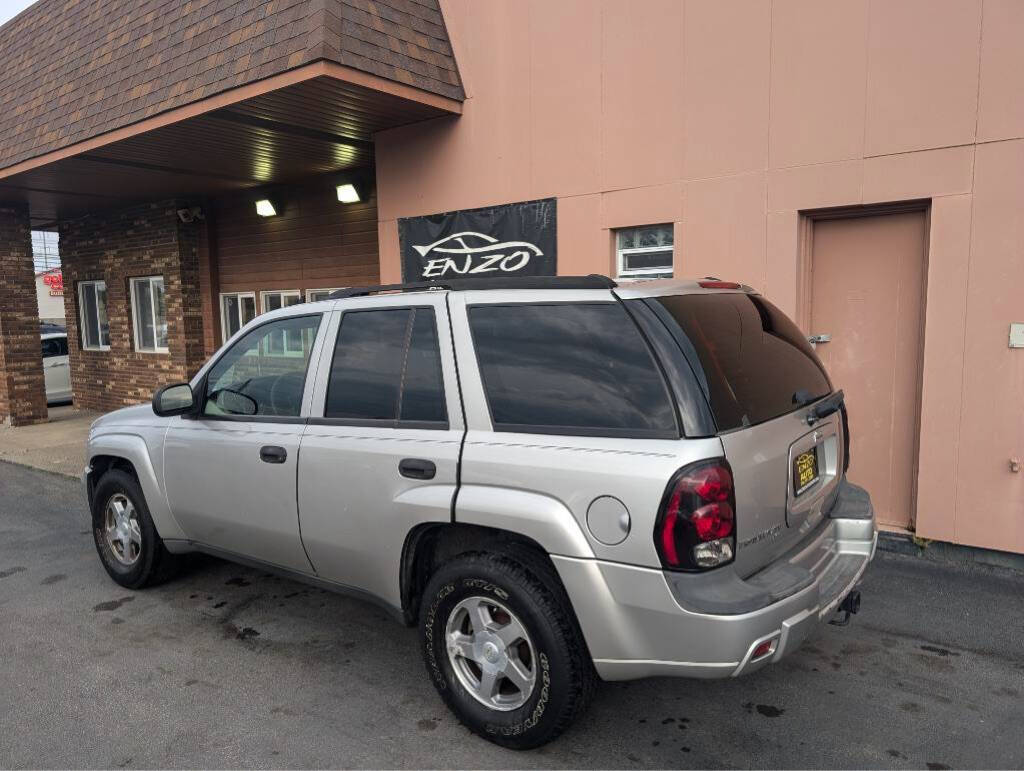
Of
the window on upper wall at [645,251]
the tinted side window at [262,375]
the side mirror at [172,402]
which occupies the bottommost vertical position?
the side mirror at [172,402]

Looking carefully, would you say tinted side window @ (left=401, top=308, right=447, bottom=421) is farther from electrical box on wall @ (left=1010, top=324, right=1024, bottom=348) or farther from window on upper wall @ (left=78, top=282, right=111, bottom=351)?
window on upper wall @ (left=78, top=282, right=111, bottom=351)

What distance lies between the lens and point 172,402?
4344 mm

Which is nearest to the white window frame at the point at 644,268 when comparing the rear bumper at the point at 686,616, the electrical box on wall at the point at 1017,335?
the electrical box on wall at the point at 1017,335

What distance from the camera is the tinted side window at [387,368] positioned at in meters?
3.38

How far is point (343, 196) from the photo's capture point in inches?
380

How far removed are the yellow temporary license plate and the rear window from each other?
214mm

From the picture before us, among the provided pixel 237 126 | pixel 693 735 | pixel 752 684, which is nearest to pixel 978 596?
pixel 752 684

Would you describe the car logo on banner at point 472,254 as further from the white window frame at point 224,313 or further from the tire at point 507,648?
the white window frame at point 224,313

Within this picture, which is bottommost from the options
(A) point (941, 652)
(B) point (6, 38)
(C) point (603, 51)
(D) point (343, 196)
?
(A) point (941, 652)

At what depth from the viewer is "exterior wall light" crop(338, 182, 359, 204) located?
9.57 metres

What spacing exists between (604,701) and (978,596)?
276 centimetres

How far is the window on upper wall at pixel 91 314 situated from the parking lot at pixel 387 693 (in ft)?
35.1

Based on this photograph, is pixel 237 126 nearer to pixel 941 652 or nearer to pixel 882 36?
pixel 882 36

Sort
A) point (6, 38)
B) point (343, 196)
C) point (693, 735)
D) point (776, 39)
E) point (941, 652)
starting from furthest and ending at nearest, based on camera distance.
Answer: point (6, 38)
point (343, 196)
point (776, 39)
point (941, 652)
point (693, 735)
